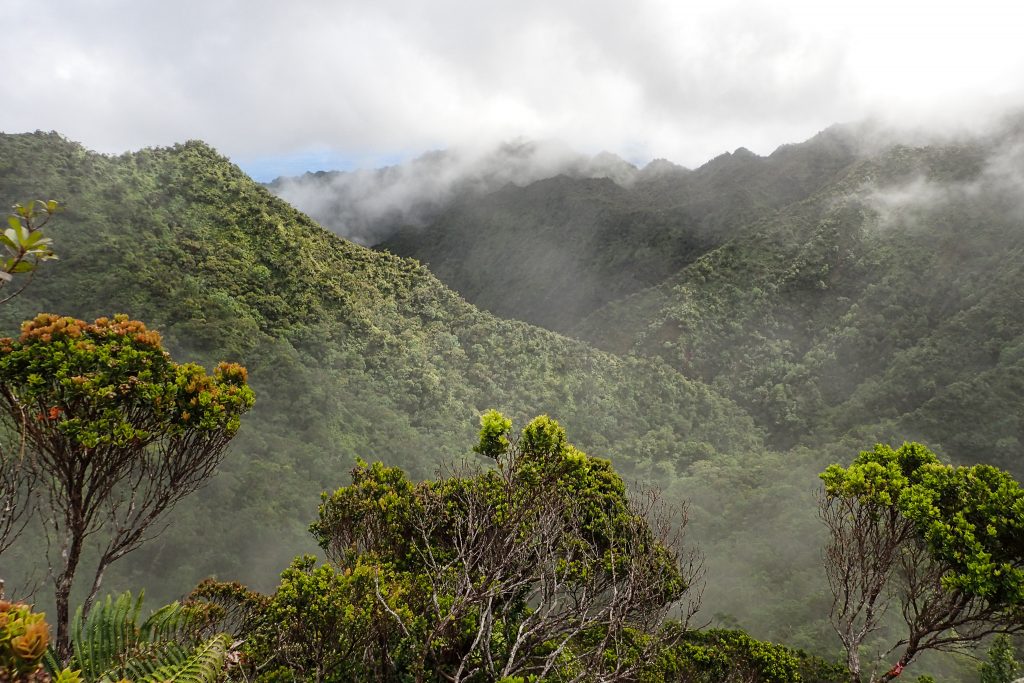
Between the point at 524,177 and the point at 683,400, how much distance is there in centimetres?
10427

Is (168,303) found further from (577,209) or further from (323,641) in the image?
(577,209)

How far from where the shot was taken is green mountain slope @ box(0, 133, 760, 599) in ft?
84.7

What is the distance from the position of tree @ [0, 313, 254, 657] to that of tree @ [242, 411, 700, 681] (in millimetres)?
2730

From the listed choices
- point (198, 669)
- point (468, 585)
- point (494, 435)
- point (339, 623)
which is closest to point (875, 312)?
point (494, 435)

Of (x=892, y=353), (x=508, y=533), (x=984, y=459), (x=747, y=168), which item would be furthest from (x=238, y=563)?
(x=747, y=168)

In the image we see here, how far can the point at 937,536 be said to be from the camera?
905 cm

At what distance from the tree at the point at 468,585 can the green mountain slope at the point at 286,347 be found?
15165mm

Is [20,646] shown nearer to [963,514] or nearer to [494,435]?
[494,435]

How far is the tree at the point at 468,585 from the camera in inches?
287

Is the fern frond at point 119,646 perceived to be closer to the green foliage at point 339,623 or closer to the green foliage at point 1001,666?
the green foliage at point 339,623

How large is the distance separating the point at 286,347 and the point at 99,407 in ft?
98.6

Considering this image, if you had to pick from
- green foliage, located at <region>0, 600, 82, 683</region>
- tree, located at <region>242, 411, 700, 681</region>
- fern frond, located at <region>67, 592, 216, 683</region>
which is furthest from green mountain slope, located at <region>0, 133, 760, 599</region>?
green foliage, located at <region>0, 600, 82, 683</region>

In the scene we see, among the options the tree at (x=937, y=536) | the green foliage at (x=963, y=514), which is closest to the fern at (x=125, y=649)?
the tree at (x=937, y=536)

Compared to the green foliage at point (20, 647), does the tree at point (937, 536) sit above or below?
below
